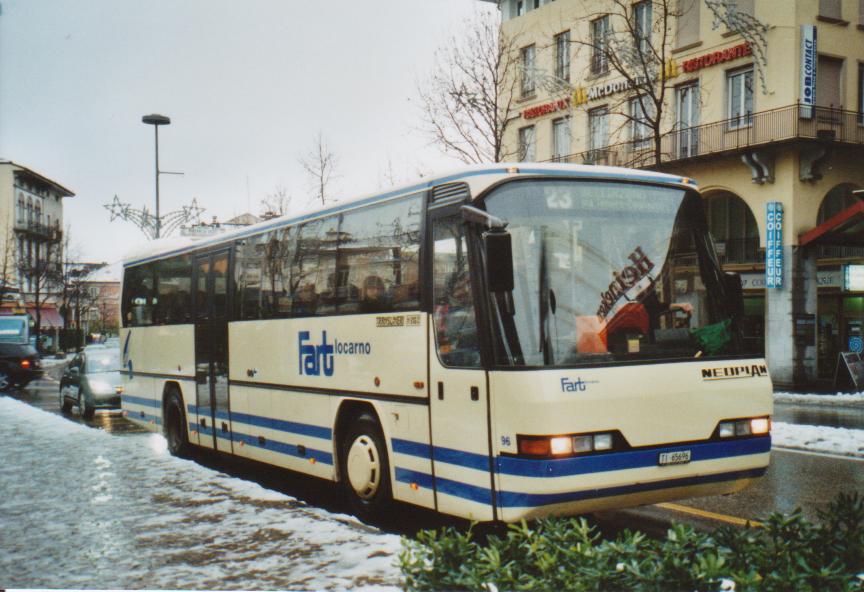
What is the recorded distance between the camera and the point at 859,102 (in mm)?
26594

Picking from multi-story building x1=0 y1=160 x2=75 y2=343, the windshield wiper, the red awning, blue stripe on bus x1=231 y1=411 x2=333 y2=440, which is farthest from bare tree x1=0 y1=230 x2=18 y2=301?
the windshield wiper

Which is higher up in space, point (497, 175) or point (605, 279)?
point (497, 175)

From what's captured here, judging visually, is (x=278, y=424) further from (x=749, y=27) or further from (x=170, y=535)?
(x=749, y=27)

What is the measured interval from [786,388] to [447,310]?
22095 mm

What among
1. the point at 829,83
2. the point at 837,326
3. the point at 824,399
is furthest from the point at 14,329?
the point at 829,83

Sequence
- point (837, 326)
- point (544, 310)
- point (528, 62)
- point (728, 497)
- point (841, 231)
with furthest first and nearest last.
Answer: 1. point (837, 326)
2. point (528, 62)
3. point (841, 231)
4. point (728, 497)
5. point (544, 310)

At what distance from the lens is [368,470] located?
8375 mm

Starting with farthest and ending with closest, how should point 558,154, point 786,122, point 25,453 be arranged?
point 558,154 → point 786,122 → point 25,453

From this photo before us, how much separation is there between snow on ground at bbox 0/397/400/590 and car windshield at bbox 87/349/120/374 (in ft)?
34.8

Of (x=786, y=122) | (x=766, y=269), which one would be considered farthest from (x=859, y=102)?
(x=766, y=269)

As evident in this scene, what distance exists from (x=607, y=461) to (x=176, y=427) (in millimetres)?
8624

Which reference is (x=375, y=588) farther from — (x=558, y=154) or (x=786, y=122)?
(x=558, y=154)

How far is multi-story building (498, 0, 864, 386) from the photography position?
25172 millimetres

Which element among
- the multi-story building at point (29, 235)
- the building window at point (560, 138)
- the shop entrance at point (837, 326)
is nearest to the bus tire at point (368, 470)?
the multi-story building at point (29, 235)
